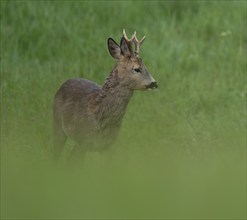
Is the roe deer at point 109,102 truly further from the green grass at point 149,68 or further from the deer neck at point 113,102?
the green grass at point 149,68

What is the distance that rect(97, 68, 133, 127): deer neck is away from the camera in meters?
6.94

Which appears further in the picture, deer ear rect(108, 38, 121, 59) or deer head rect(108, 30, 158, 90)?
deer ear rect(108, 38, 121, 59)

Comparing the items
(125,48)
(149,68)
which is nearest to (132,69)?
(125,48)

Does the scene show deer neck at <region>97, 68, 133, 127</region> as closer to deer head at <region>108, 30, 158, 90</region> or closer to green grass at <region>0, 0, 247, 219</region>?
deer head at <region>108, 30, 158, 90</region>

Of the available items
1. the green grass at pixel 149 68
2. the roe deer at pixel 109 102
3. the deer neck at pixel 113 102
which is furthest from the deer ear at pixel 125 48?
the green grass at pixel 149 68

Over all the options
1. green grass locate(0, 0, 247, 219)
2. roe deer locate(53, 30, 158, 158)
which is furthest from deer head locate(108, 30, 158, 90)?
green grass locate(0, 0, 247, 219)

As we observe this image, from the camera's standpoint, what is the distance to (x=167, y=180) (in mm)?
2572

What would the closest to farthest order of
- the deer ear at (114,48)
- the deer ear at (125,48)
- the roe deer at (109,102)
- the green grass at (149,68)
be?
the roe deer at (109,102) → the deer ear at (125,48) → the deer ear at (114,48) → the green grass at (149,68)

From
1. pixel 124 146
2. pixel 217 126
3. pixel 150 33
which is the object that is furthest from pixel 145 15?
pixel 124 146

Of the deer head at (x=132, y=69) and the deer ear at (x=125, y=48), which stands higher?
the deer ear at (x=125, y=48)

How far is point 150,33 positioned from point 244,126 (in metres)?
2.75

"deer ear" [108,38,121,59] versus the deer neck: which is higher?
"deer ear" [108,38,121,59]

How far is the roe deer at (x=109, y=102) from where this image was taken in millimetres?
6926

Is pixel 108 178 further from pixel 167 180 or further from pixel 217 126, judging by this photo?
pixel 217 126
